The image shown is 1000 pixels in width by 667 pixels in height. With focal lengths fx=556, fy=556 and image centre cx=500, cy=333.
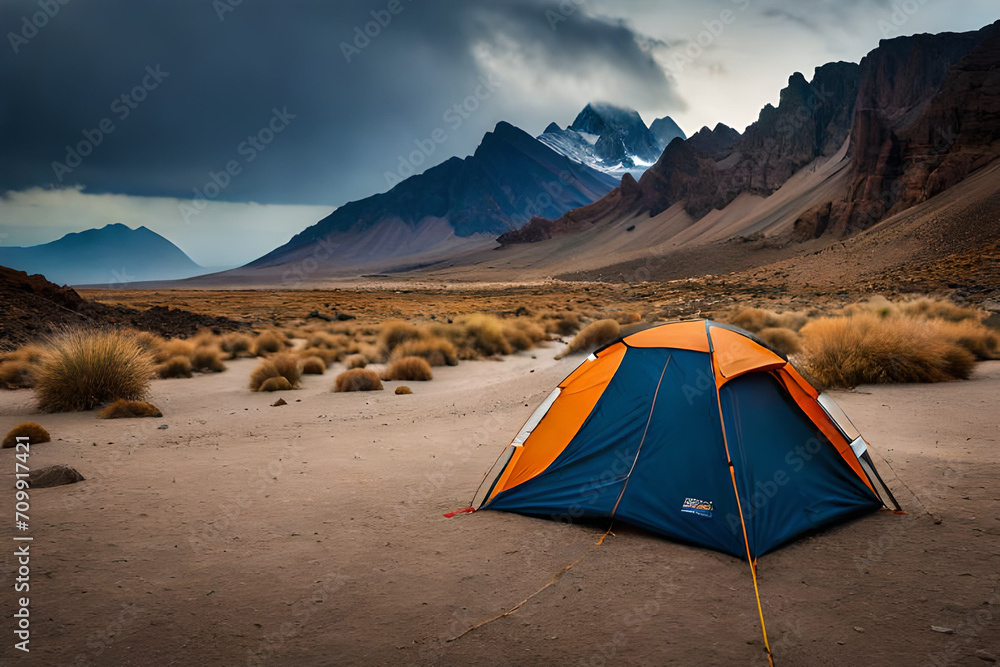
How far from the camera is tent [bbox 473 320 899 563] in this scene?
4691mm

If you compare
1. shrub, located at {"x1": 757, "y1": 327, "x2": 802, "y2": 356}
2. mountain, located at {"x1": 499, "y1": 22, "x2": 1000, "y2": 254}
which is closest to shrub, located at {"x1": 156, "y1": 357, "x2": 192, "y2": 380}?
shrub, located at {"x1": 757, "y1": 327, "x2": 802, "y2": 356}

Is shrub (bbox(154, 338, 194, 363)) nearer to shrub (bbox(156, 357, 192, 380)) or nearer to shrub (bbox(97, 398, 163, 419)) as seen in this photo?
shrub (bbox(156, 357, 192, 380))

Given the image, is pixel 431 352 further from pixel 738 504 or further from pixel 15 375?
pixel 738 504

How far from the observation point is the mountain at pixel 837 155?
201ft

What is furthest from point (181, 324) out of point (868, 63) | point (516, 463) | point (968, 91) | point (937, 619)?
point (868, 63)

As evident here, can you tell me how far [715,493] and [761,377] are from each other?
4.46 feet

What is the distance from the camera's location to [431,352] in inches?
658

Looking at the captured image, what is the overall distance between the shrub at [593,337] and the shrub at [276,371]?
7635 millimetres

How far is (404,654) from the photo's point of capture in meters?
3.23

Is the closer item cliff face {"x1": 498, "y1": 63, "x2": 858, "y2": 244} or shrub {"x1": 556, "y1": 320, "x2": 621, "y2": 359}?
shrub {"x1": 556, "y1": 320, "x2": 621, "y2": 359}

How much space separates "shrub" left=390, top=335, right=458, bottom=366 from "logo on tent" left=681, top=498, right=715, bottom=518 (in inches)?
483

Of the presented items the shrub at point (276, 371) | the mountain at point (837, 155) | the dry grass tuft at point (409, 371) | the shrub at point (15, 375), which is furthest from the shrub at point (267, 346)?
the mountain at point (837, 155)

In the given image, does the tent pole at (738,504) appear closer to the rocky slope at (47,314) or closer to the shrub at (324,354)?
the shrub at (324,354)

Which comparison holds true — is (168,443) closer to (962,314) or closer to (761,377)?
(761,377)
